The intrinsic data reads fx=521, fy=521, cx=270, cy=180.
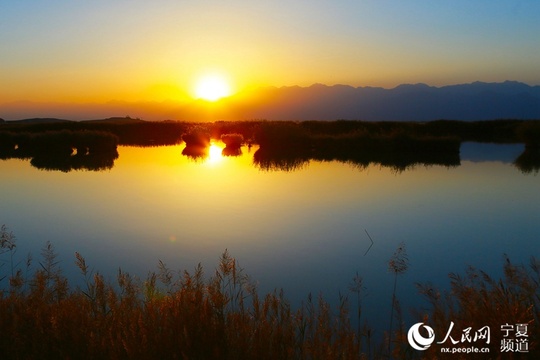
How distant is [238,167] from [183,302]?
1346cm

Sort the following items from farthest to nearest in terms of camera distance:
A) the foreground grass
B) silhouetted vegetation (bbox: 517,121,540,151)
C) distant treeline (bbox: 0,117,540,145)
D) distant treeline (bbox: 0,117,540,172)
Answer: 1. distant treeline (bbox: 0,117,540,145)
2. silhouetted vegetation (bbox: 517,121,540,151)
3. distant treeline (bbox: 0,117,540,172)
4. the foreground grass

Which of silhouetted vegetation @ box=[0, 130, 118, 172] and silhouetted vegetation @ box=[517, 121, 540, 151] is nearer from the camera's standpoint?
silhouetted vegetation @ box=[0, 130, 118, 172]

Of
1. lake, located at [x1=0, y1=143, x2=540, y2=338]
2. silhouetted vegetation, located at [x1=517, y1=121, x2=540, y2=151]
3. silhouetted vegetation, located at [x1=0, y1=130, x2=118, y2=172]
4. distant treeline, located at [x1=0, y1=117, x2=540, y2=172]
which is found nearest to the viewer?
lake, located at [x1=0, y1=143, x2=540, y2=338]

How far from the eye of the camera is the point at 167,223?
836 centimetres

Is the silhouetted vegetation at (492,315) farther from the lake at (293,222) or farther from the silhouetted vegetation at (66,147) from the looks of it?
the silhouetted vegetation at (66,147)

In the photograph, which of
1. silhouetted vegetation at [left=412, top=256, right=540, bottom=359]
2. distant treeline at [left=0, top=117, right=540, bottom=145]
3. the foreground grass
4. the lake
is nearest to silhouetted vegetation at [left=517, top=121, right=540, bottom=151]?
distant treeline at [left=0, top=117, right=540, bottom=145]

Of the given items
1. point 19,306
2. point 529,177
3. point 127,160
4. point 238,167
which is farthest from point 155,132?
point 19,306

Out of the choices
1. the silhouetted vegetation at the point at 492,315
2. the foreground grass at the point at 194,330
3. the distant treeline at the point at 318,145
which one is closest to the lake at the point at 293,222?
the silhouetted vegetation at the point at 492,315

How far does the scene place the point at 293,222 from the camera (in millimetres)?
8336

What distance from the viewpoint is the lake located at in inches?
230

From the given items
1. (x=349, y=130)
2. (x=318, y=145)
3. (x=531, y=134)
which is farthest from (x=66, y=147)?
(x=531, y=134)

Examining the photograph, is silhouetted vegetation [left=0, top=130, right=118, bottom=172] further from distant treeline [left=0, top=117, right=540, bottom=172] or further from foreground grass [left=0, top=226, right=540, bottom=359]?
foreground grass [left=0, top=226, right=540, bottom=359]

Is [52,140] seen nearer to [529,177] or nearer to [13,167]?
[13,167]

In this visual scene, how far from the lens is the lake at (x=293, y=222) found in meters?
5.85
